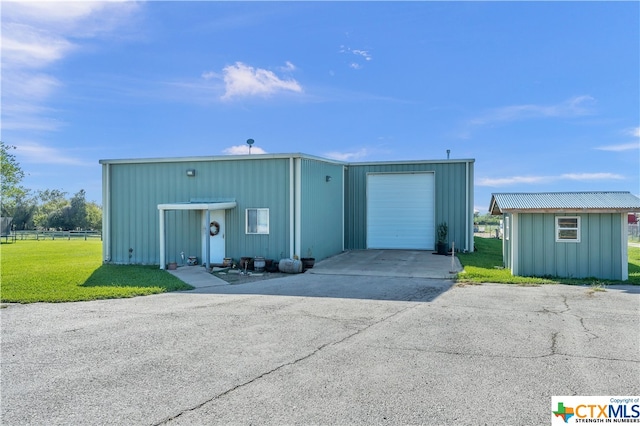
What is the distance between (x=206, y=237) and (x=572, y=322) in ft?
35.1

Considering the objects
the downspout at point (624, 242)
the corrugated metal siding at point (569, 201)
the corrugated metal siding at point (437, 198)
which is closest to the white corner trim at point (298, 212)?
the corrugated metal siding at point (569, 201)

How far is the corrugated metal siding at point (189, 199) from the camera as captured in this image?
14.9m

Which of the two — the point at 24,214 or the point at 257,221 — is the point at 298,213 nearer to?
the point at 257,221

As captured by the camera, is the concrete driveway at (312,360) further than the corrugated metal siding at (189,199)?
No

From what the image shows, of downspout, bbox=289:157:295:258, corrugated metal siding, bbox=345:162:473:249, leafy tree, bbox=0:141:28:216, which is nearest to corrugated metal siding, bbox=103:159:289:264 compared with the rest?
downspout, bbox=289:157:295:258

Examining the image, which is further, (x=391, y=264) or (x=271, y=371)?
(x=391, y=264)

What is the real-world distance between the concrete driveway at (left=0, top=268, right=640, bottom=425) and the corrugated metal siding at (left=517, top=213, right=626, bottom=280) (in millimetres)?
3115

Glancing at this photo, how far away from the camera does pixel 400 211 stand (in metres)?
20.4

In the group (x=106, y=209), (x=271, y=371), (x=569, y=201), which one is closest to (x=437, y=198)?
(x=569, y=201)

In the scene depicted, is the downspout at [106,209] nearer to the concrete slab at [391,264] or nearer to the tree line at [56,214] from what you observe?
the concrete slab at [391,264]

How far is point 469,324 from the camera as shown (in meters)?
7.07

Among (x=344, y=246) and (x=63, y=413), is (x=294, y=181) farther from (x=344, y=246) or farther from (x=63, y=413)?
(x=63, y=413)

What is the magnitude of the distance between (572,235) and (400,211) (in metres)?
8.78

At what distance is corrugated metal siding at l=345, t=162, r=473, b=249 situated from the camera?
1959 cm
